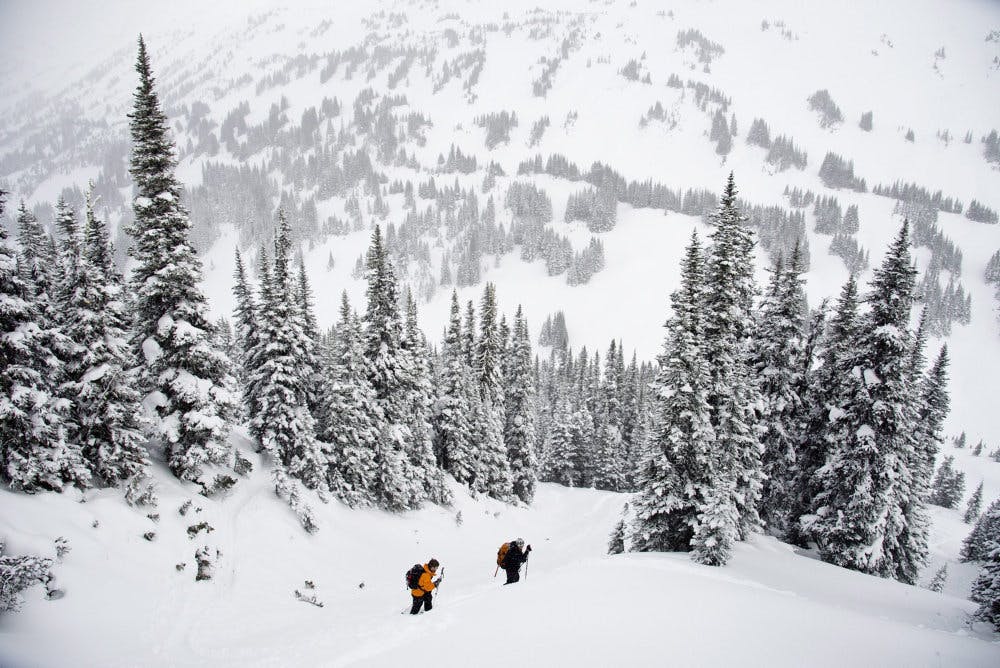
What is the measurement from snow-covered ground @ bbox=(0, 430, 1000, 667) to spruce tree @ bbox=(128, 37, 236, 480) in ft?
7.93

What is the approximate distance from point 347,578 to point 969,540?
2271 inches

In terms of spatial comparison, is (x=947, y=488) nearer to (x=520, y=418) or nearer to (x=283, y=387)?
(x=520, y=418)

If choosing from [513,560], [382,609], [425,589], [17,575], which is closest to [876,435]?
[513,560]

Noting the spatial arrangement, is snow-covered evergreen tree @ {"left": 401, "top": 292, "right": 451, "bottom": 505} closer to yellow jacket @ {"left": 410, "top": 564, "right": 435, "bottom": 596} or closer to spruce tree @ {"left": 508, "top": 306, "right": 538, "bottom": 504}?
spruce tree @ {"left": 508, "top": 306, "right": 538, "bottom": 504}

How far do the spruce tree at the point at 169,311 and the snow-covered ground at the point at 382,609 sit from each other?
2416mm

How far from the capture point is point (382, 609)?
16328 mm

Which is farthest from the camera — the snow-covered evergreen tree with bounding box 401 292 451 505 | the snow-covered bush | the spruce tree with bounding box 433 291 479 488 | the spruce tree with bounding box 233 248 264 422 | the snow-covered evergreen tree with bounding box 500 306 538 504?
the snow-covered evergreen tree with bounding box 500 306 538 504

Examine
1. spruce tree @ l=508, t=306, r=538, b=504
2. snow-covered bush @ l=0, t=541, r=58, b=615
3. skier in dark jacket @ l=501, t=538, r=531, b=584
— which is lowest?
spruce tree @ l=508, t=306, r=538, b=504

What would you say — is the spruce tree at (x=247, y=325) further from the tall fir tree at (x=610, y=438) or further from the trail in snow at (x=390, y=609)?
the tall fir tree at (x=610, y=438)

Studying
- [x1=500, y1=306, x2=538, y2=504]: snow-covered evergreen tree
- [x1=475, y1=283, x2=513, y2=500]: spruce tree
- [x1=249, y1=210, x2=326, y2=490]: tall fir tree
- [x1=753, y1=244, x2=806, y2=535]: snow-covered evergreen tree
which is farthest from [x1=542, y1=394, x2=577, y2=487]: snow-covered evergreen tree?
[x1=249, y1=210, x2=326, y2=490]: tall fir tree

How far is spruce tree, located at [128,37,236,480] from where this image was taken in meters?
17.3

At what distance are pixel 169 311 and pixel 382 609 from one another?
42.9 ft

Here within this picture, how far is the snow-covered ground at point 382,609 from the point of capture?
8.77 m

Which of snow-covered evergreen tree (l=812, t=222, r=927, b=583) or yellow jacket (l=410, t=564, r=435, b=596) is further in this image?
snow-covered evergreen tree (l=812, t=222, r=927, b=583)
